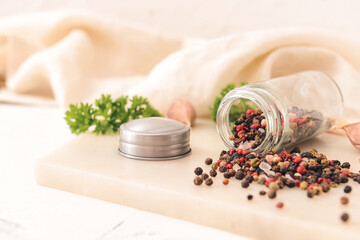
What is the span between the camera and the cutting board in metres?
0.87

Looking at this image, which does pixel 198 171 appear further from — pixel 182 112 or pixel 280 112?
pixel 182 112

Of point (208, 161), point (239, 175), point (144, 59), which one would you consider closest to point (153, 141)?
point (208, 161)

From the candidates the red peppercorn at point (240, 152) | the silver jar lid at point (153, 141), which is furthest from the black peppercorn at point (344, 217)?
the silver jar lid at point (153, 141)

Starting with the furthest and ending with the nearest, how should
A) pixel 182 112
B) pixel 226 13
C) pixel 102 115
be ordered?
1. pixel 226 13
2. pixel 182 112
3. pixel 102 115

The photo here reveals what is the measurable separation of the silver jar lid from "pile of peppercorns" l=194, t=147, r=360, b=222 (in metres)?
0.10

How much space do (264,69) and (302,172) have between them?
0.70 metres

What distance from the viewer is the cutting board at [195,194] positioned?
0.87 metres

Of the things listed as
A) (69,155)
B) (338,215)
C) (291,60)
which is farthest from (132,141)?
(291,60)

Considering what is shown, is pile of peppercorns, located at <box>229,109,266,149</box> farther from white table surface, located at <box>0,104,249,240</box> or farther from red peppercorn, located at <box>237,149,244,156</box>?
white table surface, located at <box>0,104,249,240</box>

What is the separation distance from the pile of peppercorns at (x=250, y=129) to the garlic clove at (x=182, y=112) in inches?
11.3

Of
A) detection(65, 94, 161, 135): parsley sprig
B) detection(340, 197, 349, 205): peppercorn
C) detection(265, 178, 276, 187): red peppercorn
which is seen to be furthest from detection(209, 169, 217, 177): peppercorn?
detection(65, 94, 161, 135): parsley sprig

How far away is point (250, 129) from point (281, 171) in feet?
0.72

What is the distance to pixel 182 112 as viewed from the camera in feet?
5.16

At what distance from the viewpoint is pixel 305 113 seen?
1.31 meters
